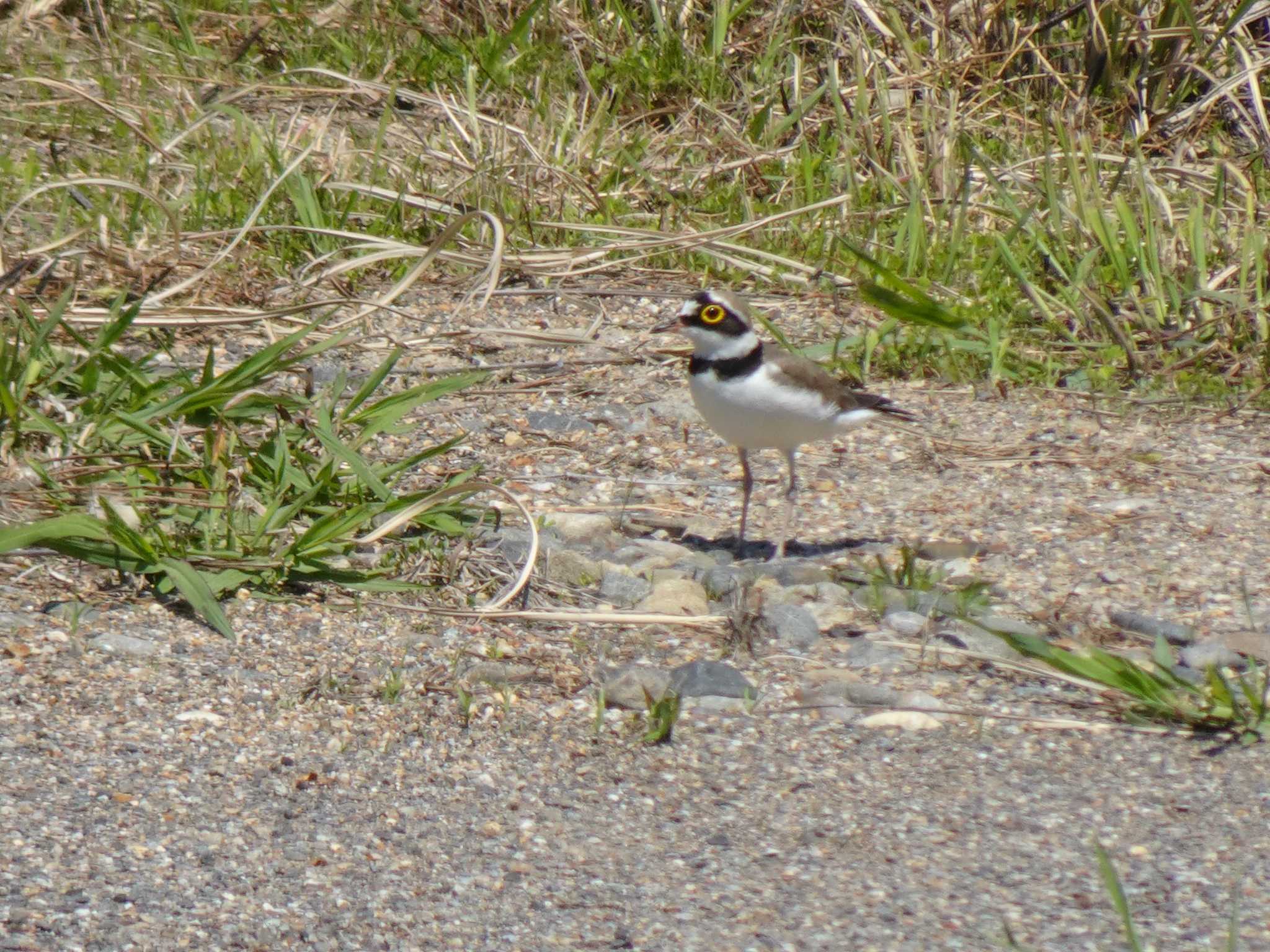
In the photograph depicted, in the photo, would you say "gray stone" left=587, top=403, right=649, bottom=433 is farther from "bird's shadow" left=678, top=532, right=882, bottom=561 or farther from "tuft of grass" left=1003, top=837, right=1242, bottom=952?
"tuft of grass" left=1003, top=837, right=1242, bottom=952

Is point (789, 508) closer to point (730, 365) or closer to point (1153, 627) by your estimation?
point (730, 365)

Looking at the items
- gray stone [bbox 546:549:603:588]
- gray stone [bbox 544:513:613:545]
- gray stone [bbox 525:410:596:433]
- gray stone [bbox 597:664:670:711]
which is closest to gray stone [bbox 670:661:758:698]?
gray stone [bbox 597:664:670:711]

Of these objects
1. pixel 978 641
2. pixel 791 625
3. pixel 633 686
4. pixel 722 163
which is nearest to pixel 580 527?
pixel 791 625

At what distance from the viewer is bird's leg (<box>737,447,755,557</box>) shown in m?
4.77

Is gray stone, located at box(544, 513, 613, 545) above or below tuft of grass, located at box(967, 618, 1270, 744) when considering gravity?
below

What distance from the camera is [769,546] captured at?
4770 millimetres

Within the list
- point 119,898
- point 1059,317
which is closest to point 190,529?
point 119,898

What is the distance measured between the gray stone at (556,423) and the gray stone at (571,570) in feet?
3.93

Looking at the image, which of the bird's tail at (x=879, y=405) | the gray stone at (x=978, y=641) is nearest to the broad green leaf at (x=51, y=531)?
the gray stone at (x=978, y=641)

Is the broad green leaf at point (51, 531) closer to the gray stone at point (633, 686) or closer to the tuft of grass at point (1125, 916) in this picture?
the gray stone at point (633, 686)

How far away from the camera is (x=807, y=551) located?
15.5ft

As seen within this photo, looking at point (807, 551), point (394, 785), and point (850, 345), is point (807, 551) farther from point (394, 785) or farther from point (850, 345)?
point (394, 785)

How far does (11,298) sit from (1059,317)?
3791mm

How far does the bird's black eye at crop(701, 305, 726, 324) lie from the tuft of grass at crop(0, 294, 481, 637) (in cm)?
78
